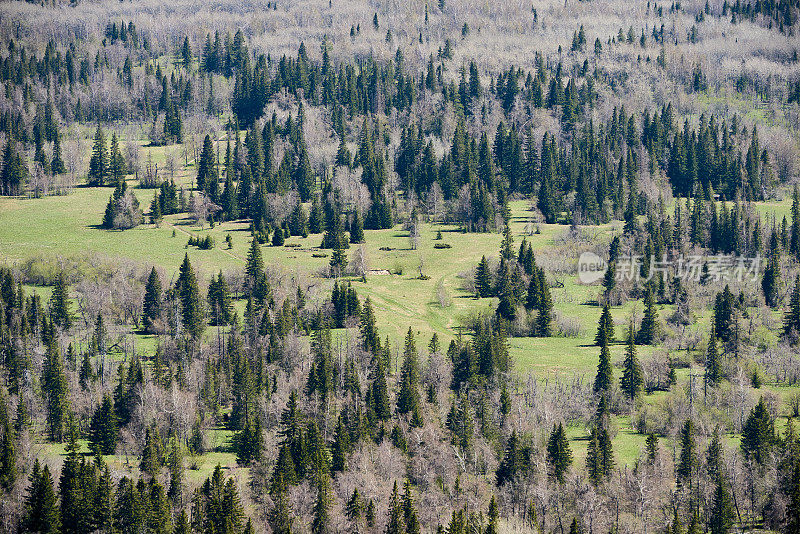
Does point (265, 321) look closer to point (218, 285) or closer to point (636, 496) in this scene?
point (218, 285)

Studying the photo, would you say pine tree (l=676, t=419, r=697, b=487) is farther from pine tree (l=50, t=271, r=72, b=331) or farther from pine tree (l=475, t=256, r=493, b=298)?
pine tree (l=50, t=271, r=72, b=331)

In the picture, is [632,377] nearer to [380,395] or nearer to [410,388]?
[410,388]

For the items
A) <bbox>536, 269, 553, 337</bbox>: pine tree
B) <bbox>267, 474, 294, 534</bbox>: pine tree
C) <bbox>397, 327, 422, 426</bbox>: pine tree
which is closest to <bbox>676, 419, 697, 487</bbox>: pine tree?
<bbox>397, 327, 422, 426</bbox>: pine tree

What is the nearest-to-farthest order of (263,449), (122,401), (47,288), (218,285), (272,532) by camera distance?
1. (272,532)
2. (263,449)
3. (122,401)
4. (218,285)
5. (47,288)

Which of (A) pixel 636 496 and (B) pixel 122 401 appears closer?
(A) pixel 636 496

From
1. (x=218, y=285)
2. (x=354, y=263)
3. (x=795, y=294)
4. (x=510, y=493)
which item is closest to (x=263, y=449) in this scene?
(x=510, y=493)

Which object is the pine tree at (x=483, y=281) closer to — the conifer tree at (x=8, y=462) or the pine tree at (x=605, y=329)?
the pine tree at (x=605, y=329)

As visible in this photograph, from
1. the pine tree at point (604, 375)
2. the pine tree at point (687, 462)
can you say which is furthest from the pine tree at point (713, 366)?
the pine tree at point (687, 462)
